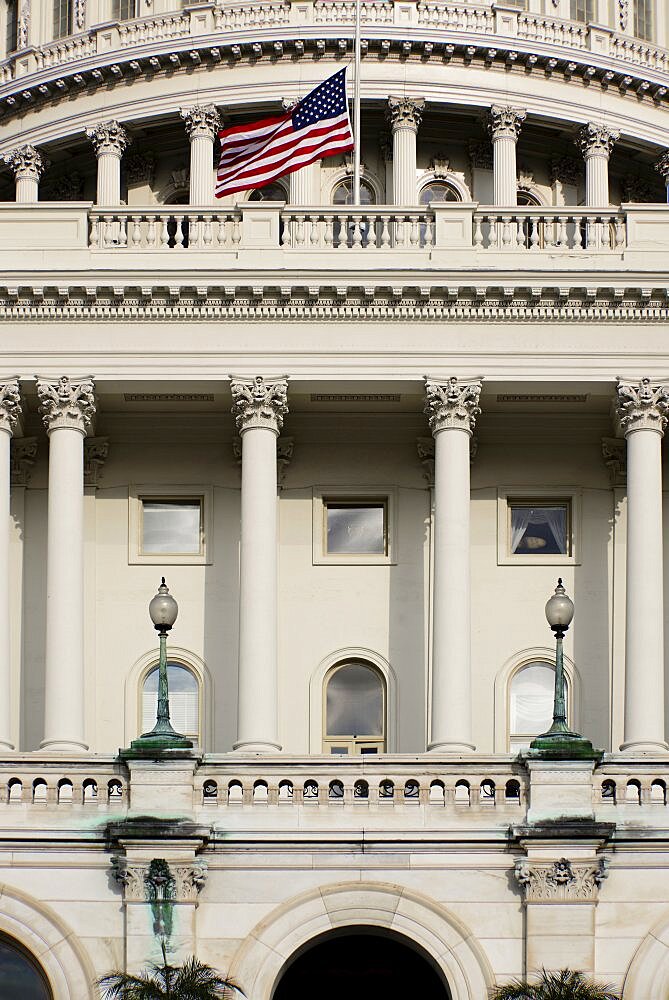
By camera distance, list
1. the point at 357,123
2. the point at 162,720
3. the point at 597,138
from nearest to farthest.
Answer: the point at 162,720 < the point at 357,123 < the point at 597,138

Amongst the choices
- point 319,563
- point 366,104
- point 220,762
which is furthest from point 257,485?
point 366,104

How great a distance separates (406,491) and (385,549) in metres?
1.26

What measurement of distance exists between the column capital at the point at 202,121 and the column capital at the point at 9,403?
Result: 21711 millimetres

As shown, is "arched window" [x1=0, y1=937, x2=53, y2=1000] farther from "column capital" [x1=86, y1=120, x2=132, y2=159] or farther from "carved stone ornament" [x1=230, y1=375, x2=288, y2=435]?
"column capital" [x1=86, y1=120, x2=132, y2=159]

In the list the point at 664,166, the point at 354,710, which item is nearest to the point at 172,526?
the point at 354,710

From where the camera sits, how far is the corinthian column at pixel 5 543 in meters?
51.7

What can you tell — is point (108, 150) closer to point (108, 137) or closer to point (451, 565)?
point (108, 137)

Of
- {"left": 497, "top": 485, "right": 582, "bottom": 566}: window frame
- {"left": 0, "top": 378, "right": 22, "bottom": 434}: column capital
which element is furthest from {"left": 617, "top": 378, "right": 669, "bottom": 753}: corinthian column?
{"left": 0, "top": 378, "right": 22, "bottom": 434}: column capital

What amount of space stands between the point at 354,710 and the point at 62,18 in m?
29.5

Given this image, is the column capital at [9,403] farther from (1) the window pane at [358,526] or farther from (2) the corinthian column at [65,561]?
(1) the window pane at [358,526]

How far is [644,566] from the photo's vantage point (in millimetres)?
52094

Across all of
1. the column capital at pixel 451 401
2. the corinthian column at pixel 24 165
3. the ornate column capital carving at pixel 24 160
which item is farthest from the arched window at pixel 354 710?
the ornate column capital carving at pixel 24 160

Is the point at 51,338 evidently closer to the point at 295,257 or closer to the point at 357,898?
the point at 295,257

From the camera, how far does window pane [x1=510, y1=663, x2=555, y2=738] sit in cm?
5550
